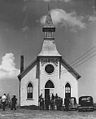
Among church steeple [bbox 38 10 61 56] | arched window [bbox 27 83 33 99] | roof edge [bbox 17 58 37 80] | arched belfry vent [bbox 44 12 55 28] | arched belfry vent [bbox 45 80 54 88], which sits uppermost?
arched belfry vent [bbox 44 12 55 28]

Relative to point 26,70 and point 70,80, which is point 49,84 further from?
point 26,70

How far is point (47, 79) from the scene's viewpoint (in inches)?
1772

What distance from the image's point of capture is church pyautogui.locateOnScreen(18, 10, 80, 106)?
1770 inches

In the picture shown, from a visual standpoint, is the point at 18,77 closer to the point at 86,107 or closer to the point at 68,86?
the point at 68,86

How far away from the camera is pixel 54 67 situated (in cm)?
4547

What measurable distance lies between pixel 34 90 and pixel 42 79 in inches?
70.2

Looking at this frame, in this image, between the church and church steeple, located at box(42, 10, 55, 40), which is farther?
church steeple, located at box(42, 10, 55, 40)

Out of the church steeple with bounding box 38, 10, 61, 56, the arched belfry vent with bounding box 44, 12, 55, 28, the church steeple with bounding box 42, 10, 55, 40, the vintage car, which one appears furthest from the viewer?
the arched belfry vent with bounding box 44, 12, 55, 28

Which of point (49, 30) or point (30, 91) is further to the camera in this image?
point (49, 30)

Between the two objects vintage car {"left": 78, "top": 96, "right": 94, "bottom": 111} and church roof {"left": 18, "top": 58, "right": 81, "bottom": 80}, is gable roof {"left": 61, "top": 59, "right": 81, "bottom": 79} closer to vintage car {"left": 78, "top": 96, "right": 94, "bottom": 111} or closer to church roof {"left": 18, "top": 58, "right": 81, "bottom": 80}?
church roof {"left": 18, "top": 58, "right": 81, "bottom": 80}

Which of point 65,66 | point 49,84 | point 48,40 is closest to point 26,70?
point 49,84

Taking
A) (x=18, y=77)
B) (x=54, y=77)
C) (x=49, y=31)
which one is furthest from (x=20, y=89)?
(x=49, y=31)

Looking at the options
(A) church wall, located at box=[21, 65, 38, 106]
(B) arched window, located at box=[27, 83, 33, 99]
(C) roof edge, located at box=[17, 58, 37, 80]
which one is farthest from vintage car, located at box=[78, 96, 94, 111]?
(C) roof edge, located at box=[17, 58, 37, 80]

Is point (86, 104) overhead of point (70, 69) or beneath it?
beneath
